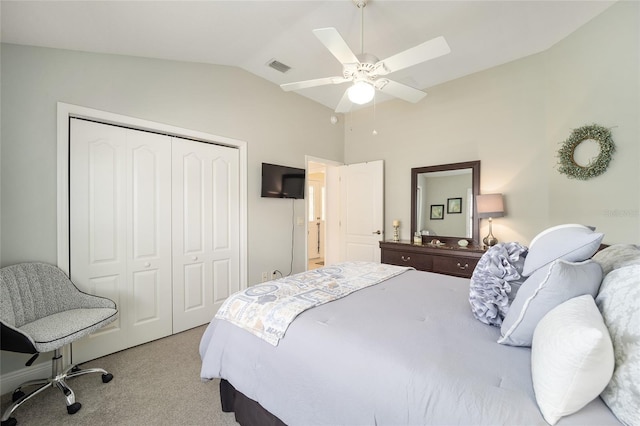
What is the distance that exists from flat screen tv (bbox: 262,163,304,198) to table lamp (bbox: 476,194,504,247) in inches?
91.3

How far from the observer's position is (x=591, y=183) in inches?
98.7

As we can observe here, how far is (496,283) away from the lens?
52.9 inches

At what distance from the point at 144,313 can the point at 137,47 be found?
8.27ft

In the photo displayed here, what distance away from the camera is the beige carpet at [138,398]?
66.7 inches

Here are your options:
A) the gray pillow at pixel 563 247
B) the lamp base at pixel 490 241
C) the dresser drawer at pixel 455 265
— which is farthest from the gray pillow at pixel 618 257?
the lamp base at pixel 490 241

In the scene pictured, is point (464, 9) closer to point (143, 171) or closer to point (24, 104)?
point (143, 171)

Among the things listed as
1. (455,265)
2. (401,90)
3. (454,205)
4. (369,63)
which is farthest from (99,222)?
(454,205)

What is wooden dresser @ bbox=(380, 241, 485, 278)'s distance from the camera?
306cm

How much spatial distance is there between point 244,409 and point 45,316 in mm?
1752

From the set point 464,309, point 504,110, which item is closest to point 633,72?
point 504,110

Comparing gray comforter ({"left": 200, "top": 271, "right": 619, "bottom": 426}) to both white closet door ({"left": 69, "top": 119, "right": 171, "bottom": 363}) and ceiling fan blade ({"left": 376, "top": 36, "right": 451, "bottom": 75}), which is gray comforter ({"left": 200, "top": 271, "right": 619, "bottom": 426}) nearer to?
white closet door ({"left": 69, "top": 119, "right": 171, "bottom": 363})

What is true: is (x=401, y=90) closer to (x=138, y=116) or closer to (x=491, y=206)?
(x=491, y=206)

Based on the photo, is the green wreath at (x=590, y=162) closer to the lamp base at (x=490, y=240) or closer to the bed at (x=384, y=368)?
the lamp base at (x=490, y=240)

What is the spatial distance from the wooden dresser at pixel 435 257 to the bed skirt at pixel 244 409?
2563mm
